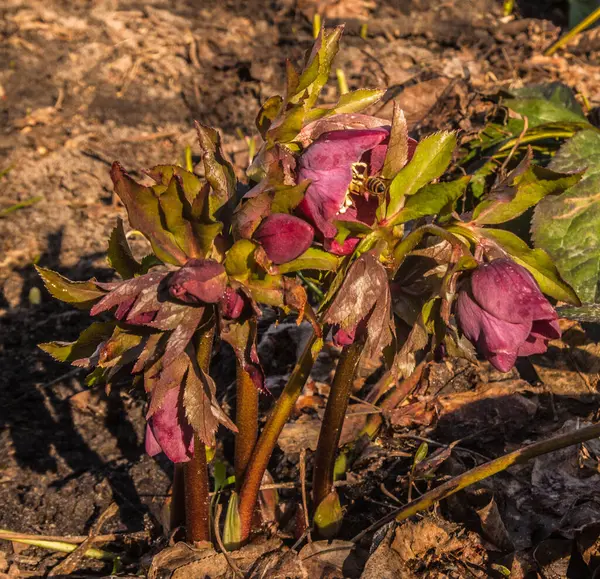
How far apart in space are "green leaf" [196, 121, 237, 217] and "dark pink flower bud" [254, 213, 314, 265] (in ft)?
0.41

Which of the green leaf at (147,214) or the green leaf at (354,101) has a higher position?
the green leaf at (354,101)

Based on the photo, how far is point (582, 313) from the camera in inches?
63.1

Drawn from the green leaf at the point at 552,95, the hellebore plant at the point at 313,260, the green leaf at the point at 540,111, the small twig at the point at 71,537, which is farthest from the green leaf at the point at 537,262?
the green leaf at the point at 552,95

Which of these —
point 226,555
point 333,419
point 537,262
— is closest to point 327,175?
point 537,262

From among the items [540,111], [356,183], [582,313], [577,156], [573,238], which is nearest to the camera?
[356,183]

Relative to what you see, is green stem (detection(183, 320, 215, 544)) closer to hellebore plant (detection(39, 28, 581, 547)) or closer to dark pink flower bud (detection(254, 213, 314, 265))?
hellebore plant (detection(39, 28, 581, 547))

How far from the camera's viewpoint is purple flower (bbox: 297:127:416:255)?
3.60ft

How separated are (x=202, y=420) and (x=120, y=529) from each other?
75 centimetres

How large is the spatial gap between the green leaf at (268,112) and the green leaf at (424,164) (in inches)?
8.8

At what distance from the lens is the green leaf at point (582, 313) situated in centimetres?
158

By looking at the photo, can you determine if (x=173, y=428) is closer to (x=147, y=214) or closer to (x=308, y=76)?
(x=147, y=214)

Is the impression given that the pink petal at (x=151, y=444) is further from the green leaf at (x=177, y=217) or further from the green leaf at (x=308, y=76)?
the green leaf at (x=308, y=76)

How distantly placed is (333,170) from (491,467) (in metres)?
0.59

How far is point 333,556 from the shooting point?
4.86 ft
